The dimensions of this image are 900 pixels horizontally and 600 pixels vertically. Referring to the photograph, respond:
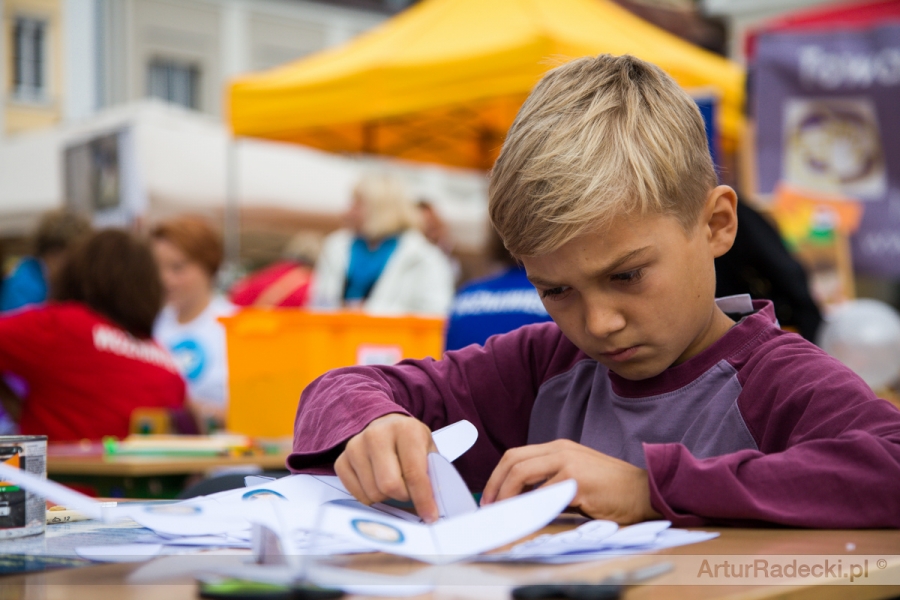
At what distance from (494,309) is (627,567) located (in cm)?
254

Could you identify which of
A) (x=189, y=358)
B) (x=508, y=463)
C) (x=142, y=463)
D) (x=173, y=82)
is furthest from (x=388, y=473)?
(x=173, y=82)

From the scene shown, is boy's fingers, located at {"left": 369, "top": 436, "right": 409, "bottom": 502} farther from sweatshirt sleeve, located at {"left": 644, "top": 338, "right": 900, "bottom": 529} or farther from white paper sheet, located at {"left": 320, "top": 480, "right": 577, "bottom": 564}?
sweatshirt sleeve, located at {"left": 644, "top": 338, "right": 900, "bottom": 529}

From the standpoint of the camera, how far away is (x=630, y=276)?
1.15 m

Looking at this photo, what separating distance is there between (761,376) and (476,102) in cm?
401

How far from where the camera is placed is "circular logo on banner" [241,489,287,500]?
1057 millimetres

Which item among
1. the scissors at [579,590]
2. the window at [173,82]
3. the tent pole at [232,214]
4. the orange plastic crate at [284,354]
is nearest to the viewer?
the scissors at [579,590]

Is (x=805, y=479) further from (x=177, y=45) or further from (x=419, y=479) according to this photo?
(x=177, y=45)

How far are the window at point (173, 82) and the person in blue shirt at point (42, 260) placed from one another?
12.4m

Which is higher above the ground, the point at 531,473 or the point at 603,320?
the point at 603,320

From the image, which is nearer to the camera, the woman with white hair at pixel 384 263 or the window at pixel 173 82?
the woman with white hair at pixel 384 263

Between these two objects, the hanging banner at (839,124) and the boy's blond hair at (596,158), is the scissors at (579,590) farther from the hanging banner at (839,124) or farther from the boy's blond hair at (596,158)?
the hanging banner at (839,124)

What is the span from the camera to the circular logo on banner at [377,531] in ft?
2.73

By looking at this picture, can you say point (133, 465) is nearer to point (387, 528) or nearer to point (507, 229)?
point (507, 229)

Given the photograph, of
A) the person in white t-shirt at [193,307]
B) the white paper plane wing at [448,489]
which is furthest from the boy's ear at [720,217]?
the person in white t-shirt at [193,307]
